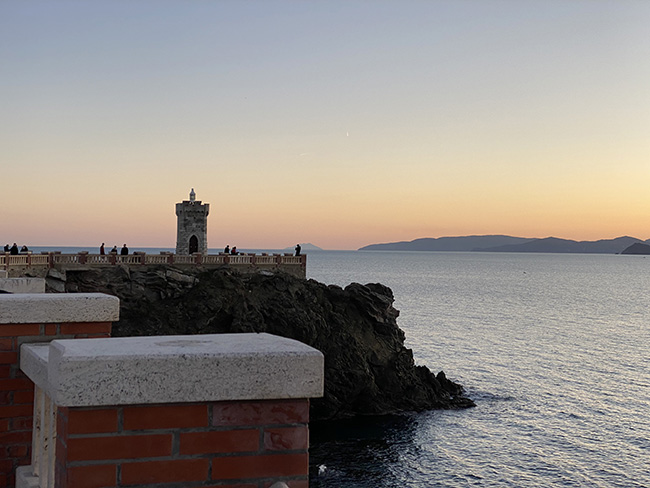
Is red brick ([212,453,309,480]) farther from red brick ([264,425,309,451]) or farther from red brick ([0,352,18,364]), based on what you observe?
red brick ([0,352,18,364])

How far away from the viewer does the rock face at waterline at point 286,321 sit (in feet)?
131

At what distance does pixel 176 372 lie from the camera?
101 inches

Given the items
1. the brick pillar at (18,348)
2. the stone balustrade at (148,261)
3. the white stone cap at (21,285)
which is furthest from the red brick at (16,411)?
the stone balustrade at (148,261)

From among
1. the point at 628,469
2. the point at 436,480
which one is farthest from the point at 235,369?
the point at 628,469

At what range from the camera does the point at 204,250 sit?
52.2 meters

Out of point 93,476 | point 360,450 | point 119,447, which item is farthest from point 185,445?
point 360,450

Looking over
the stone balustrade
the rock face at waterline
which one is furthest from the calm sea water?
the stone balustrade

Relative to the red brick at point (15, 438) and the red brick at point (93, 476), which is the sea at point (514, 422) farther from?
the red brick at point (93, 476)

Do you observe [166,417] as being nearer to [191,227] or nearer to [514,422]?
[514,422]

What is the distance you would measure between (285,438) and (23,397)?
2.33 meters

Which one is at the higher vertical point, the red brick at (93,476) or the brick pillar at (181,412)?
the brick pillar at (181,412)

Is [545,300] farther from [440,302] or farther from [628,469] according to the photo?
[628,469]

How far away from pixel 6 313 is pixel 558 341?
76.7 meters

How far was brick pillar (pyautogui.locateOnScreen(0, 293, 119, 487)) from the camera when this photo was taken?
4191mm
